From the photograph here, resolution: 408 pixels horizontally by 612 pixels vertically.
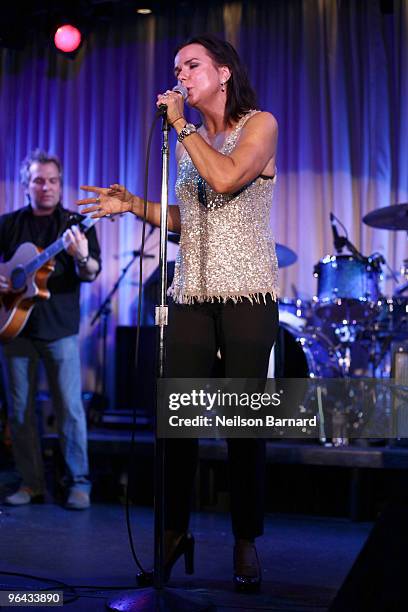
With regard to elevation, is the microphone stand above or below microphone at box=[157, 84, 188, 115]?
below

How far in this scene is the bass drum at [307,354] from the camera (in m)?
4.86

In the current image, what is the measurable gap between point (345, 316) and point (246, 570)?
2.52m

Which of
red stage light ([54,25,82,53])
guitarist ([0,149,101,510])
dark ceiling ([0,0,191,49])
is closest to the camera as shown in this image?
guitarist ([0,149,101,510])

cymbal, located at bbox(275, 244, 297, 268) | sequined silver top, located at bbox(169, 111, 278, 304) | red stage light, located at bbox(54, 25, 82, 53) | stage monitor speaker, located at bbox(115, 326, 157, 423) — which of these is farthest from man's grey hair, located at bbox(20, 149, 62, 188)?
sequined silver top, located at bbox(169, 111, 278, 304)

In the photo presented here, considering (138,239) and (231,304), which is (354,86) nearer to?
→ (138,239)

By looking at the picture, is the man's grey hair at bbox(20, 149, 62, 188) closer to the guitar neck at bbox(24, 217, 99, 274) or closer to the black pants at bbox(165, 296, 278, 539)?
the guitar neck at bbox(24, 217, 99, 274)

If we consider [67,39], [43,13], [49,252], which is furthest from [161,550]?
[43,13]

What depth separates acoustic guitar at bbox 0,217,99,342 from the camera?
4191 millimetres

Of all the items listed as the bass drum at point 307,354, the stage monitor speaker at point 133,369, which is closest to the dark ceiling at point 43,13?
the stage monitor speaker at point 133,369

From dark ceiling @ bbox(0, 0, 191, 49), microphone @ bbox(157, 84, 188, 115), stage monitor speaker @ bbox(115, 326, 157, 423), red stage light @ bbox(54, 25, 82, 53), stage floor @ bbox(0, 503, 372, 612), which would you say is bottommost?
stage floor @ bbox(0, 503, 372, 612)

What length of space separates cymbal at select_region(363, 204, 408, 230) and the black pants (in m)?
2.31

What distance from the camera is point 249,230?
8.06ft

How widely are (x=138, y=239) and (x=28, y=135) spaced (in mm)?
1338

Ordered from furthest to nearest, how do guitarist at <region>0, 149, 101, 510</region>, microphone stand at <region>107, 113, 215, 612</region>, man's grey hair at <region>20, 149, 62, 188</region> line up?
man's grey hair at <region>20, 149, 62, 188</region>, guitarist at <region>0, 149, 101, 510</region>, microphone stand at <region>107, 113, 215, 612</region>
